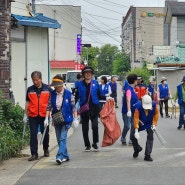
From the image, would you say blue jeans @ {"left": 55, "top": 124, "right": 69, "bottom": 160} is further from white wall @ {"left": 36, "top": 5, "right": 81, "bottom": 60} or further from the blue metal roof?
white wall @ {"left": 36, "top": 5, "right": 81, "bottom": 60}

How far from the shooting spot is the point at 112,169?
28.8ft

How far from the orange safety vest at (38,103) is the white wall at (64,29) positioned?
51.9 m

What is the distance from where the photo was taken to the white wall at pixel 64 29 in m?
62.4

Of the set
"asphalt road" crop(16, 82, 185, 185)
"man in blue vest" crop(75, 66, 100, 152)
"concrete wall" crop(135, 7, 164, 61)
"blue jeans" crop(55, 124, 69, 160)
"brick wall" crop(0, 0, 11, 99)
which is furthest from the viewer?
"concrete wall" crop(135, 7, 164, 61)

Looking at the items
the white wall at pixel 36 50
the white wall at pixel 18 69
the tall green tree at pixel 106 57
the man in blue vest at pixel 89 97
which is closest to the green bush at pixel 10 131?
the man in blue vest at pixel 89 97

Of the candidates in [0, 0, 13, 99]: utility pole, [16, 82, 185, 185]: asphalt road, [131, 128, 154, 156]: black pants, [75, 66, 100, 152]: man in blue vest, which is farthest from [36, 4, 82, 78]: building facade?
[131, 128, 154, 156]: black pants

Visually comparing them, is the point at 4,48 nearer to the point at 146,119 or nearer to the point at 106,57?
the point at 146,119

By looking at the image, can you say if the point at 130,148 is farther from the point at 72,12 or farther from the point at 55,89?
the point at 72,12

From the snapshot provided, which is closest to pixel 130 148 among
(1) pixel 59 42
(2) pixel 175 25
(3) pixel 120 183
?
(3) pixel 120 183

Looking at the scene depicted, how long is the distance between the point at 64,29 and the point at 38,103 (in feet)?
179

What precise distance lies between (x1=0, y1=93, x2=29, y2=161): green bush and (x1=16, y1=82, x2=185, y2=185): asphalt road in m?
0.76

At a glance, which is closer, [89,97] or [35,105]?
[35,105]

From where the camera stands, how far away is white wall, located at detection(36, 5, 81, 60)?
62406mm

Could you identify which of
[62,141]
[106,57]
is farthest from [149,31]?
[62,141]
